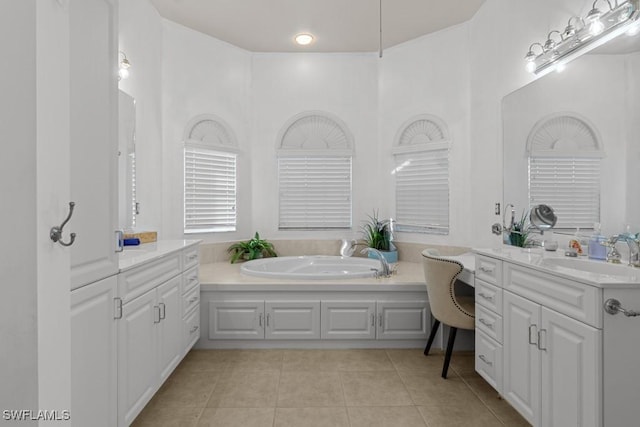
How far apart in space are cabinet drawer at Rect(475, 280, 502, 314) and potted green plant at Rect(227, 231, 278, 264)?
2311 mm

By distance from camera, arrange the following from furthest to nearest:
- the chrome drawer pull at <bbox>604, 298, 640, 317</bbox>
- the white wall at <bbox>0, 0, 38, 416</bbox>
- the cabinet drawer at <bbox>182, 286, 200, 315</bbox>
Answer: the cabinet drawer at <bbox>182, 286, 200, 315</bbox>, the chrome drawer pull at <bbox>604, 298, 640, 317</bbox>, the white wall at <bbox>0, 0, 38, 416</bbox>

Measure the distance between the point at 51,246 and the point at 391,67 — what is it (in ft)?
12.6

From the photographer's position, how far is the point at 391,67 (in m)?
4.04

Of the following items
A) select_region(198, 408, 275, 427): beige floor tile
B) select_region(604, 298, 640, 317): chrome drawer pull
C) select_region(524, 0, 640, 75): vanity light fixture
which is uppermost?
select_region(524, 0, 640, 75): vanity light fixture

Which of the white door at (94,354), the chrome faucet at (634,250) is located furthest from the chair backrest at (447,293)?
the white door at (94,354)

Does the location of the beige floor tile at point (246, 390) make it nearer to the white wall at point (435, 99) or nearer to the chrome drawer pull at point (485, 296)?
the chrome drawer pull at point (485, 296)

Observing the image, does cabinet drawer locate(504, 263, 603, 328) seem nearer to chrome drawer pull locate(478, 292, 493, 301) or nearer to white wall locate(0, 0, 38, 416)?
chrome drawer pull locate(478, 292, 493, 301)

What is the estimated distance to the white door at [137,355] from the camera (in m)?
1.65

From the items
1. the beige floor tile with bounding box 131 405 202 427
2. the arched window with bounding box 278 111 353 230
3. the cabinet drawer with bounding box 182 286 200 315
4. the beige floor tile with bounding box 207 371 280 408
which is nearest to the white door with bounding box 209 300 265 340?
the cabinet drawer with bounding box 182 286 200 315

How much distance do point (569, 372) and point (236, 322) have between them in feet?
7.49

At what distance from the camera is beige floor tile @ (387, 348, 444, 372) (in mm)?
2672

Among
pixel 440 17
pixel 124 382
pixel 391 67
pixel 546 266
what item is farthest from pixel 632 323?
pixel 391 67

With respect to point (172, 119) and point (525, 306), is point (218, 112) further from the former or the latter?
point (525, 306)

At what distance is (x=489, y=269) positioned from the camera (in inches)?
85.2
